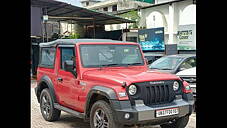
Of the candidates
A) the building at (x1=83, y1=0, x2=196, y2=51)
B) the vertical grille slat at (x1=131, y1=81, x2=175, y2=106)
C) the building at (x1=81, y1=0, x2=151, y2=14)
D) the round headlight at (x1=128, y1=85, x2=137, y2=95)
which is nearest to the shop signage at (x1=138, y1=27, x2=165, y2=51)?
the building at (x1=83, y1=0, x2=196, y2=51)

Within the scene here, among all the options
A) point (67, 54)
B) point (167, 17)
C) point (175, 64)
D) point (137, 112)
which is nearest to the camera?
point (137, 112)

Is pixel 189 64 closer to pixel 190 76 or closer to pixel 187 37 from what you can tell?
pixel 190 76

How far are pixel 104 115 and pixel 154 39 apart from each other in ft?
48.1

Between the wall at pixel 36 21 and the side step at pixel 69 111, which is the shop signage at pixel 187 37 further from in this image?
the side step at pixel 69 111

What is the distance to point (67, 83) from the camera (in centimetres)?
653

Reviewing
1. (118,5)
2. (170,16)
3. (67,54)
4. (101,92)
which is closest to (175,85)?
(101,92)

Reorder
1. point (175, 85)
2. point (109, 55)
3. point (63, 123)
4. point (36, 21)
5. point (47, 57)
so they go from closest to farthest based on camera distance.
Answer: point (175, 85)
point (109, 55)
point (63, 123)
point (47, 57)
point (36, 21)

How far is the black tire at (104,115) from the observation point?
5.10 metres

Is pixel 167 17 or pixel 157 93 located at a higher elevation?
pixel 167 17

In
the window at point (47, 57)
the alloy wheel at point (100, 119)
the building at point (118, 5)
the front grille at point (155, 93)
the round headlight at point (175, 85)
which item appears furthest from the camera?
the building at point (118, 5)

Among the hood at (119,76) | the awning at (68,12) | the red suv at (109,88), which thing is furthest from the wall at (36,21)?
the hood at (119,76)

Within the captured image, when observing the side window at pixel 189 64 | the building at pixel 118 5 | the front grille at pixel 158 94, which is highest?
the building at pixel 118 5
